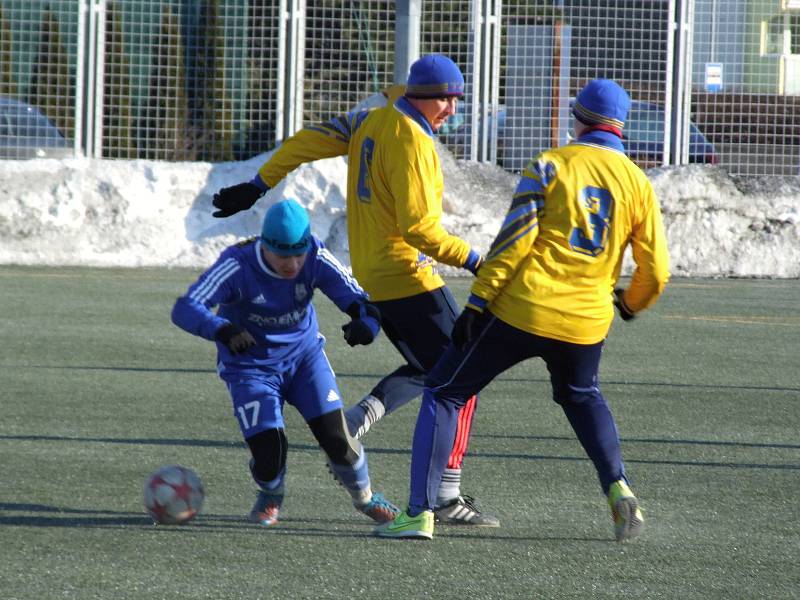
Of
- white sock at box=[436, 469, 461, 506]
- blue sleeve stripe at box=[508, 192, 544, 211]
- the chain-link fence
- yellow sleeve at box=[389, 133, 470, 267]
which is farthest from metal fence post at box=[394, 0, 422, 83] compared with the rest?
blue sleeve stripe at box=[508, 192, 544, 211]

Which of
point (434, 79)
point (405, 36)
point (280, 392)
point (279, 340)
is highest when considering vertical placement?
point (405, 36)

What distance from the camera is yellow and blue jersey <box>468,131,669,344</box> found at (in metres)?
5.44

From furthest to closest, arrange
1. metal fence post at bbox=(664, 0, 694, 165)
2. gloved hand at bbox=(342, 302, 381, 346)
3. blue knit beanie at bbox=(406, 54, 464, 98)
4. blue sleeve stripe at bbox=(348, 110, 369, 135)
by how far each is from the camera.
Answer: metal fence post at bbox=(664, 0, 694, 165) → blue sleeve stripe at bbox=(348, 110, 369, 135) → blue knit beanie at bbox=(406, 54, 464, 98) → gloved hand at bbox=(342, 302, 381, 346)

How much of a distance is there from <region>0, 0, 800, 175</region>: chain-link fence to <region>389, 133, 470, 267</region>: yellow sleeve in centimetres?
1537

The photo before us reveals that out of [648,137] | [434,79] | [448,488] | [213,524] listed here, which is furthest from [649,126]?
[213,524]

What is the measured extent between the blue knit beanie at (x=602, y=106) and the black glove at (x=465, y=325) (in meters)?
A: 0.88

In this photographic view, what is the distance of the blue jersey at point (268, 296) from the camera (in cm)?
587

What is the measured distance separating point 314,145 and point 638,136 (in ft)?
50.6

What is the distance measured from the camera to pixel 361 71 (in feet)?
69.8

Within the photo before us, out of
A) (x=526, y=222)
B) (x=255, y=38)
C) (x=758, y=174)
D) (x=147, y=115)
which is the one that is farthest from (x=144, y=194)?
(x=526, y=222)

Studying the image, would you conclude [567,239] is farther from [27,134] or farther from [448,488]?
[27,134]

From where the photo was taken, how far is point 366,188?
6.19 meters

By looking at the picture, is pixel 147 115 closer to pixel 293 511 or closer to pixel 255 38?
pixel 255 38

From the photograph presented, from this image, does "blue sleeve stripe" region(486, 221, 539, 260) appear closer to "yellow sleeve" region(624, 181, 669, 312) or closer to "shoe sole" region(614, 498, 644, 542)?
"yellow sleeve" region(624, 181, 669, 312)
